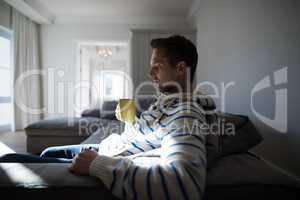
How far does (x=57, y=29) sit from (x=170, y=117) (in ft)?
17.9

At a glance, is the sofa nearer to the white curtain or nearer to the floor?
the floor

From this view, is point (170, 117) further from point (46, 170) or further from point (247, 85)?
point (247, 85)

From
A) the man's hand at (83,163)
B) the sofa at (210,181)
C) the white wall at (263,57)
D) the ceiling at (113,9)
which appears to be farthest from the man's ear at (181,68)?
the ceiling at (113,9)

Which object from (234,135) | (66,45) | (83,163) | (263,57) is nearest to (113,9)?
(66,45)

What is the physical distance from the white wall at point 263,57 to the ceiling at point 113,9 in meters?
1.93

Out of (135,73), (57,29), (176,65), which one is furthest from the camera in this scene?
(57,29)

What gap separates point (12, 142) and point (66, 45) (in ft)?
8.51

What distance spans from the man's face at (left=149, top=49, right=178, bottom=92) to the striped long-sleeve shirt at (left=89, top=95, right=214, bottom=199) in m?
0.07

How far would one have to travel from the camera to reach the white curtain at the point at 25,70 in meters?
4.75

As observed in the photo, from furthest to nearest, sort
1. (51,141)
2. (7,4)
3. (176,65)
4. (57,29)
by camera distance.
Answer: (57,29), (7,4), (51,141), (176,65)

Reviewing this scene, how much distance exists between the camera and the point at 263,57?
1.61 m

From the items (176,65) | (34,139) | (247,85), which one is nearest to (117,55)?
(34,139)

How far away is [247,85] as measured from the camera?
1.90m

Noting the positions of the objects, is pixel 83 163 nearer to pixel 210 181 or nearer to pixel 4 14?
pixel 210 181
